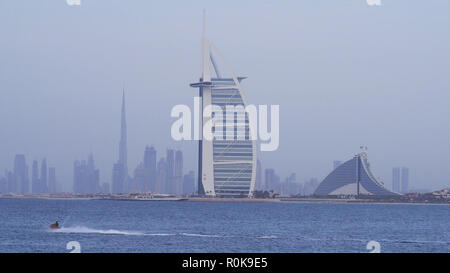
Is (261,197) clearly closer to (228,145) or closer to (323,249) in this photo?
(228,145)

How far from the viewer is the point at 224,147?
182 m

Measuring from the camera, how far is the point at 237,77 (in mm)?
179625

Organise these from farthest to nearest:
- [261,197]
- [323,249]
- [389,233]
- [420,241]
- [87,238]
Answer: [261,197], [389,233], [420,241], [87,238], [323,249]

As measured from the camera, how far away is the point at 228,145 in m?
182

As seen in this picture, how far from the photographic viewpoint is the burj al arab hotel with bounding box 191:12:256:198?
177250mm

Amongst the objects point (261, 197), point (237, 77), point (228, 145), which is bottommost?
point (261, 197)

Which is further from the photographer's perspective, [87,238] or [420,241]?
[420,241]

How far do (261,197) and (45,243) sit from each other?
150628mm

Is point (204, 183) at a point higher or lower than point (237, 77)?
lower

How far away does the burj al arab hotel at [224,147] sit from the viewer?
582 feet
